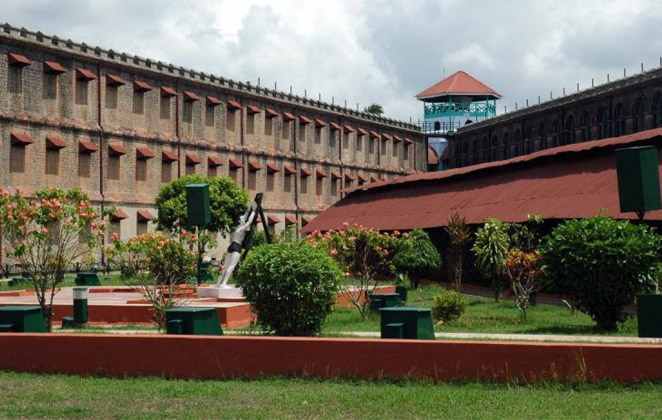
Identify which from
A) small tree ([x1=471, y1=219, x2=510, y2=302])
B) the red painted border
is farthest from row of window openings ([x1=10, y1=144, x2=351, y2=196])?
the red painted border

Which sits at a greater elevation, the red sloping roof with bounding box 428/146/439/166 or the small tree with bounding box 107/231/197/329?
the red sloping roof with bounding box 428/146/439/166

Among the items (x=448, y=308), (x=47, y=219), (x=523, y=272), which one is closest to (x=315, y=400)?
(x=47, y=219)

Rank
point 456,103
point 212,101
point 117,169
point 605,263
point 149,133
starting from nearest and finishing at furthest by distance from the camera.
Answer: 1. point 605,263
2. point 117,169
3. point 149,133
4. point 212,101
5. point 456,103

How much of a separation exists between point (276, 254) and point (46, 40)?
3258 centimetres

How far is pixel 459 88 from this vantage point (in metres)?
84.5

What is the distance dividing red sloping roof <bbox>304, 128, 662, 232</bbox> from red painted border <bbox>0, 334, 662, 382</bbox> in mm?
15394

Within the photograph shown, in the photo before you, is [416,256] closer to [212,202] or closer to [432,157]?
[212,202]

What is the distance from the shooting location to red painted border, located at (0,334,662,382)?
10.6 m

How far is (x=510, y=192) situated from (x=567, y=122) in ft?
96.5

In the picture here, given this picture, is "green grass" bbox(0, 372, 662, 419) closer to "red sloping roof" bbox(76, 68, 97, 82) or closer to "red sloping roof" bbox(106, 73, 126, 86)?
"red sloping roof" bbox(76, 68, 97, 82)

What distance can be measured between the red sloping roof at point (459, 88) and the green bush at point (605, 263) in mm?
66822

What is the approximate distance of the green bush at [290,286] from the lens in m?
14.4

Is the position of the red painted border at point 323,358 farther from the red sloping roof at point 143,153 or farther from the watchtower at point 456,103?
the watchtower at point 456,103

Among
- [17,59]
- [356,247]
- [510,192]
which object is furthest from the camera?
[17,59]
